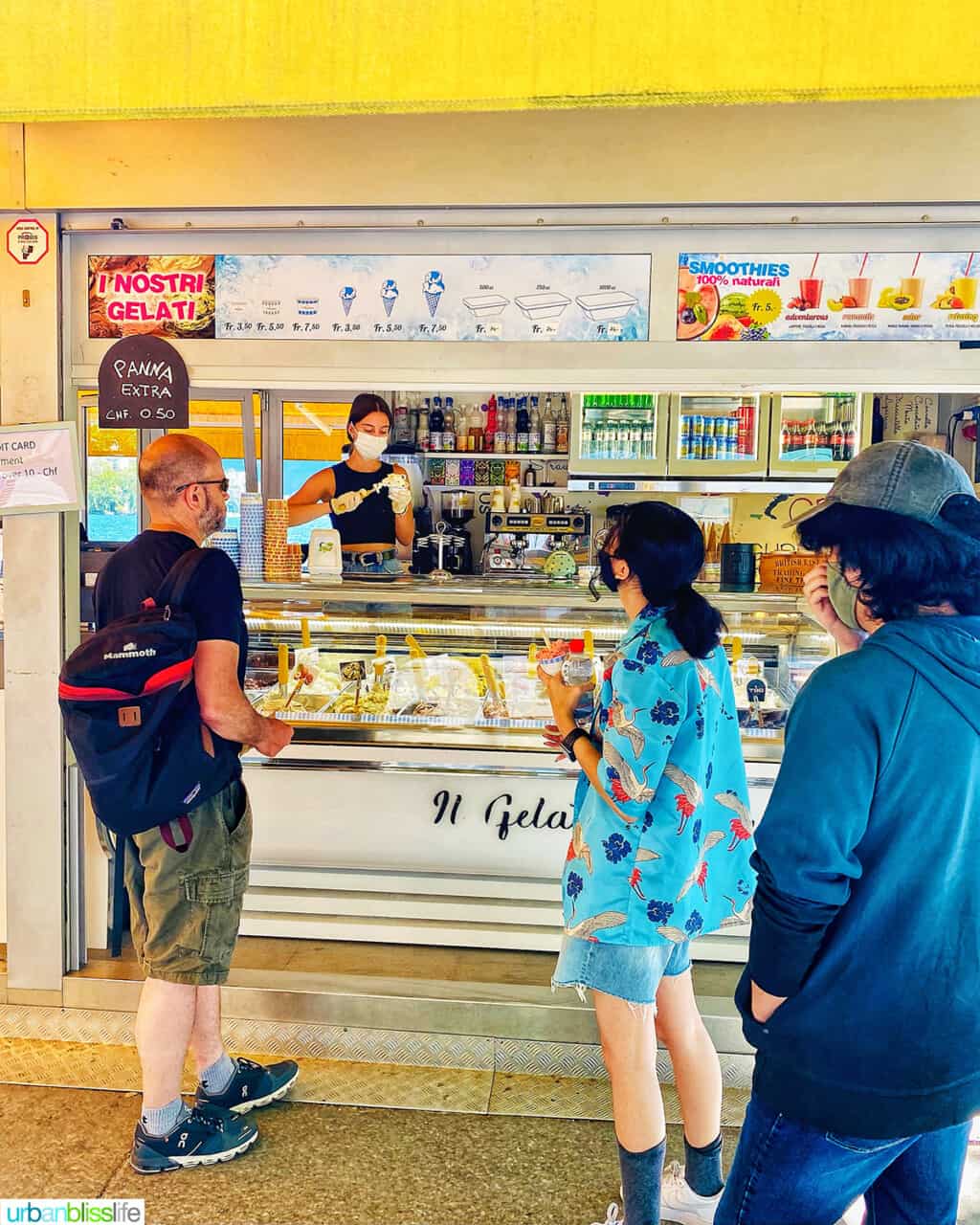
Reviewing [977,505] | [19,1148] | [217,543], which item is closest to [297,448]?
[217,543]

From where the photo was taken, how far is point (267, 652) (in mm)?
4496

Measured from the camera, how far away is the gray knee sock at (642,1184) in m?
2.54

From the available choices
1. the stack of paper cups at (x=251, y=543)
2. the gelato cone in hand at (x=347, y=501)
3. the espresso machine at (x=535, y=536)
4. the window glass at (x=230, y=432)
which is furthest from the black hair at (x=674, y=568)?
the window glass at (x=230, y=432)

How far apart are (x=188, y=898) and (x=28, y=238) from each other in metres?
2.35

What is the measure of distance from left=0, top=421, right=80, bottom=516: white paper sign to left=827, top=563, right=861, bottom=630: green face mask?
278 centimetres

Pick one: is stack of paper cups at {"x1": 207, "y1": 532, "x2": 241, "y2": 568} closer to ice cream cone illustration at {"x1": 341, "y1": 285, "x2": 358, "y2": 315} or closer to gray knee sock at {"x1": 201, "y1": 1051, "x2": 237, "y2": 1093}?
ice cream cone illustration at {"x1": 341, "y1": 285, "x2": 358, "y2": 315}

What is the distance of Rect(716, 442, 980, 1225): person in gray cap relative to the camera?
1620 millimetres

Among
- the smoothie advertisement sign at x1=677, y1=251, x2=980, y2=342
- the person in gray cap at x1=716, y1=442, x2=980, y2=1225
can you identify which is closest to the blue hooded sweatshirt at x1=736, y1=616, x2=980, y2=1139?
the person in gray cap at x1=716, y1=442, x2=980, y2=1225

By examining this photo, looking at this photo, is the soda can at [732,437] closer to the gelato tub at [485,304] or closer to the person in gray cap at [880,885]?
the gelato tub at [485,304]

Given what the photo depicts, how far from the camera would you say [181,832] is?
116 inches

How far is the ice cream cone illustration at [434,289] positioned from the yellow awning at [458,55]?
0.98 metres

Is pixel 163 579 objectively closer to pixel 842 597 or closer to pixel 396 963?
pixel 396 963

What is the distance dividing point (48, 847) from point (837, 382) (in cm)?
320

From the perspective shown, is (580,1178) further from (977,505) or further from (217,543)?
(217,543)
